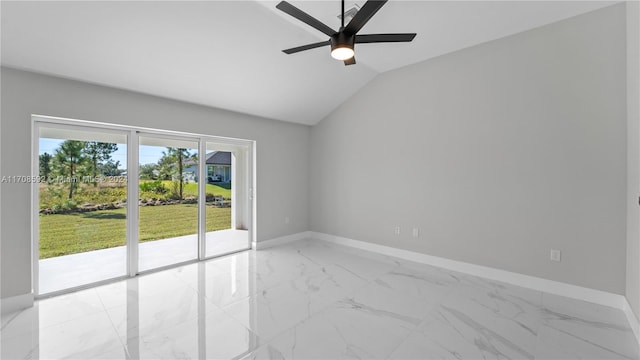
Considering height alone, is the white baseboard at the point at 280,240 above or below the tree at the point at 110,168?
below

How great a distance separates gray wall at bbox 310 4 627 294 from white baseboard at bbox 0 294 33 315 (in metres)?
4.37

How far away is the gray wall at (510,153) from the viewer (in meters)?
2.77

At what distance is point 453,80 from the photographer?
3.76 meters

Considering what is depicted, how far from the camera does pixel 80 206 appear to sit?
10.7ft

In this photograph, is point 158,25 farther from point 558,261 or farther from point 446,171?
point 558,261

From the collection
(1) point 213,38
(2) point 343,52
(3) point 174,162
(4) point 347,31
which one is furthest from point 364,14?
(3) point 174,162

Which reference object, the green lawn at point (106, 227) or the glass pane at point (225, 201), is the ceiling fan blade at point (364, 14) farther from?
the green lawn at point (106, 227)

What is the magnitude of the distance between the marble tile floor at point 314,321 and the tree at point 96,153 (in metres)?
1.49

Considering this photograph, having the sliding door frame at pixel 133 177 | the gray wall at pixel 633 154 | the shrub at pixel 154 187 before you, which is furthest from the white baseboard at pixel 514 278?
the shrub at pixel 154 187

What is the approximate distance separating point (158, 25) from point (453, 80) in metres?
3.72

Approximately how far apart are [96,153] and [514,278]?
553cm

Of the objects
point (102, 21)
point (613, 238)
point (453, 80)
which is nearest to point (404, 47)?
point (453, 80)

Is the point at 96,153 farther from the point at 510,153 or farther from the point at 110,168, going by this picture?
the point at 510,153

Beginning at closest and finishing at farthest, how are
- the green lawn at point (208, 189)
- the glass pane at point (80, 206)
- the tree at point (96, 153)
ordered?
the glass pane at point (80, 206) → the tree at point (96, 153) → the green lawn at point (208, 189)
